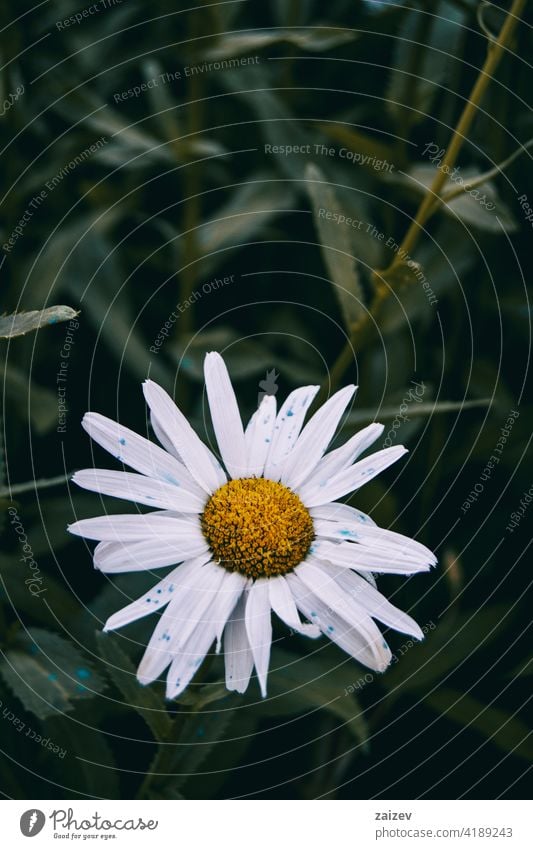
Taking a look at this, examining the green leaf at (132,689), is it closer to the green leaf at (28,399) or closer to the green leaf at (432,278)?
the green leaf at (28,399)

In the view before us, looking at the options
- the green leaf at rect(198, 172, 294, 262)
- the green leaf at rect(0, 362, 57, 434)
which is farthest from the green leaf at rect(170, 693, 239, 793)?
the green leaf at rect(198, 172, 294, 262)

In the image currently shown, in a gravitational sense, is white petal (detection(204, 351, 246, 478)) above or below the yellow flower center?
above

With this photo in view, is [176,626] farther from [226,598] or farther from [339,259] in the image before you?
[339,259]

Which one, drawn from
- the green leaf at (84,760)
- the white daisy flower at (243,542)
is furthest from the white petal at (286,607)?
the green leaf at (84,760)

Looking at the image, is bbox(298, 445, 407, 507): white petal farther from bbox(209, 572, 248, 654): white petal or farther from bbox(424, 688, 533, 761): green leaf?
bbox(424, 688, 533, 761): green leaf

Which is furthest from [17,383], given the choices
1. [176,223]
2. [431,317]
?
[431,317]
